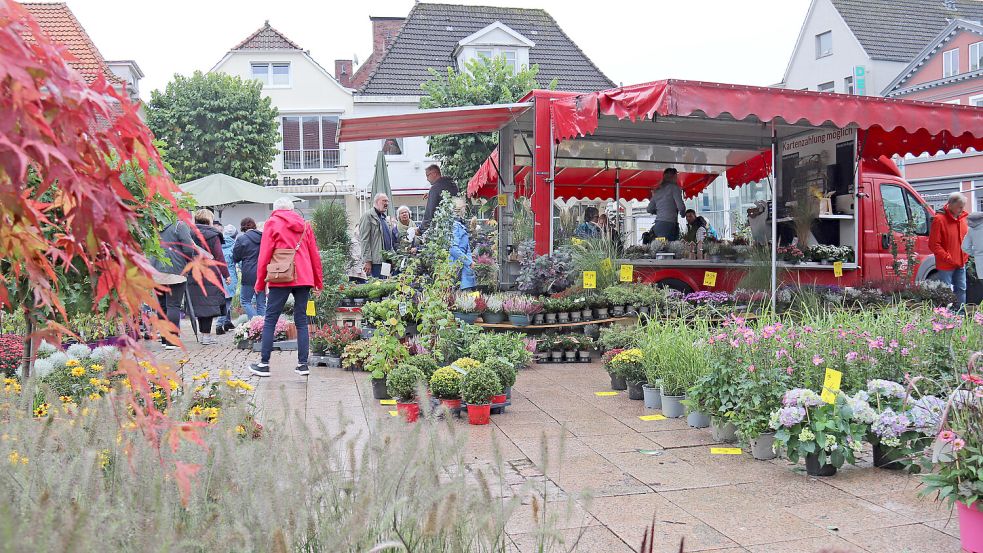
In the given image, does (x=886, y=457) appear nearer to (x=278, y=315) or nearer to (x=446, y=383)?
(x=446, y=383)

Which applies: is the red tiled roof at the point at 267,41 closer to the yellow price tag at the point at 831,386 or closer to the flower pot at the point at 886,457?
the yellow price tag at the point at 831,386

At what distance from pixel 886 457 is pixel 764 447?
2.16 ft

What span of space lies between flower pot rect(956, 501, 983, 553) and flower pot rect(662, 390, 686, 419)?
8.96 feet

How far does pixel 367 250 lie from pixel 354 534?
10.9 meters

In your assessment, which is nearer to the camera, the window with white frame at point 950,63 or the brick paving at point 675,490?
the brick paving at point 675,490

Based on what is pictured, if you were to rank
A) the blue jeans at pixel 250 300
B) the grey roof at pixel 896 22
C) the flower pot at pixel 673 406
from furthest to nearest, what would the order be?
1. the grey roof at pixel 896 22
2. the blue jeans at pixel 250 300
3. the flower pot at pixel 673 406

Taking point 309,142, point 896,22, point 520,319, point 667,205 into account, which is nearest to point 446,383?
point 520,319

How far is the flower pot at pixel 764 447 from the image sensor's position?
16.0ft

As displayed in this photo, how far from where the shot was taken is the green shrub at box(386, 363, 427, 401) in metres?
6.22

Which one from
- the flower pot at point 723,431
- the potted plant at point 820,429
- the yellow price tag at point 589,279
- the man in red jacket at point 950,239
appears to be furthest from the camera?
the man in red jacket at point 950,239

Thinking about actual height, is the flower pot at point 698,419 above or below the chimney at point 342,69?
below

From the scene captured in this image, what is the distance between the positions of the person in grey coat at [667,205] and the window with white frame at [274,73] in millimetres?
24399

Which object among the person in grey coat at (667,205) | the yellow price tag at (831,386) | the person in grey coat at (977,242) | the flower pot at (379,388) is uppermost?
the person in grey coat at (667,205)

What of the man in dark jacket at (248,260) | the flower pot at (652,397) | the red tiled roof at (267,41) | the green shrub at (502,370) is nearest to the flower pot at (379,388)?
the green shrub at (502,370)
